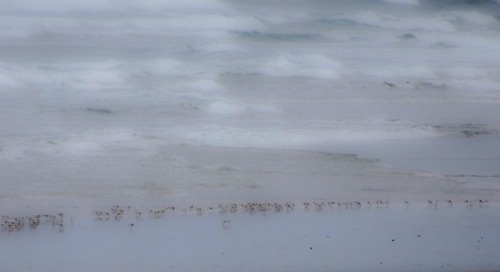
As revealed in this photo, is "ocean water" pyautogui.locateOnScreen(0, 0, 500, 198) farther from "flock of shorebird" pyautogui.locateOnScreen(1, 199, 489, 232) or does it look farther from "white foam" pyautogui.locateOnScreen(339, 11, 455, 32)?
"flock of shorebird" pyautogui.locateOnScreen(1, 199, 489, 232)

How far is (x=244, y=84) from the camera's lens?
2041cm

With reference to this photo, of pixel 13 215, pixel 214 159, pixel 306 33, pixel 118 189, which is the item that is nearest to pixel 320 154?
pixel 214 159

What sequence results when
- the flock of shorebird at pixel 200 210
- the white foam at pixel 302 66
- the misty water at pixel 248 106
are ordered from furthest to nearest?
the white foam at pixel 302 66 → the misty water at pixel 248 106 → the flock of shorebird at pixel 200 210

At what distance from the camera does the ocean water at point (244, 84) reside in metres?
13.5

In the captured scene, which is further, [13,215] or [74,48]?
[74,48]

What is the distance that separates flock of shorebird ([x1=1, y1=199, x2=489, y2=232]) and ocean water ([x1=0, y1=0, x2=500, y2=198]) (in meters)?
1.37

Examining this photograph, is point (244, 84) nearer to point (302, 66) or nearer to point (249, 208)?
point (302, 66)

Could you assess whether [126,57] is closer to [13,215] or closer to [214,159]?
[214,159]

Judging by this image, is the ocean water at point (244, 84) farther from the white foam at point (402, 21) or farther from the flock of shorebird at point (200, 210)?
the flock of shorebird at point (200, 210)

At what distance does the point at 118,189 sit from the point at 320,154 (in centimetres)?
333

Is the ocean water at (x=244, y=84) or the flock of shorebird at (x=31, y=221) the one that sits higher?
the ocean water at (x=244, y=84)

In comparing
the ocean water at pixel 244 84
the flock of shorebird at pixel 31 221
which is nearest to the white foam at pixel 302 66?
the ocean water at pixel 244 84

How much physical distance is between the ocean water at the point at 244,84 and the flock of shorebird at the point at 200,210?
4.50 ft

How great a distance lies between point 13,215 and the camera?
9.82 meters
